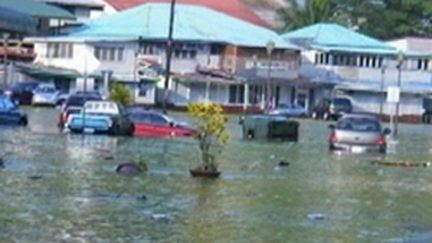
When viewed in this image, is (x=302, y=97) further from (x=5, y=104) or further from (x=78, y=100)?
(x=5, y=104)

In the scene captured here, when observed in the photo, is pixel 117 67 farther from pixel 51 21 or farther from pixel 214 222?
pixel 214 222

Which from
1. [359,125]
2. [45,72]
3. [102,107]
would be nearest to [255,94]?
[45,72]

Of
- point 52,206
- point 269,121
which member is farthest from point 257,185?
point 269,121

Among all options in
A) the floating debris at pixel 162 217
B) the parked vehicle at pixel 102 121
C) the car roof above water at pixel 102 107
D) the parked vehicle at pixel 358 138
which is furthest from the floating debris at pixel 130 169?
the car roof above water at pixel 102 107

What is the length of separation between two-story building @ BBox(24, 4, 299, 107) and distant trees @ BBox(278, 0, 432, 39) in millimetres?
23640

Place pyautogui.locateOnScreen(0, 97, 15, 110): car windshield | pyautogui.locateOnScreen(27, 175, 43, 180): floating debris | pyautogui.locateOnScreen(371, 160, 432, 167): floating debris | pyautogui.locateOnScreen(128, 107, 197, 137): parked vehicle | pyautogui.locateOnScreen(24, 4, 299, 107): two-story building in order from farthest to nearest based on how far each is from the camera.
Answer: pyautogui.locateOnScreen(24, 4, 299, 107): two-story building
pyautogui.locateOnScreen(0, 97, 15, 110): car windshield
pyautogui.locateOnScreen(128, 107, 197, 137): parked vehicle
pyautogui.locateOnScreen(371, 160, 432, 167): floating debris
pyautogui.locateOnScreen(27, 175, 43, 180): floating debris

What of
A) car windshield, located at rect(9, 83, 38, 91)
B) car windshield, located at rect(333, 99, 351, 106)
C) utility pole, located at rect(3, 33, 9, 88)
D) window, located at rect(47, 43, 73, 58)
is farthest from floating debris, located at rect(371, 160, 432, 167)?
window, located at rect(47, 43, 73, 58)

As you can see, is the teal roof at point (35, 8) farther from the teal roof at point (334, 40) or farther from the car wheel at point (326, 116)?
the car wheel at point (326, 116)

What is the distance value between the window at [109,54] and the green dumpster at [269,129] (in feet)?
166

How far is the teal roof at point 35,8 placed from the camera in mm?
116250

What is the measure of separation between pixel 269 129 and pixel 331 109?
1884 inches

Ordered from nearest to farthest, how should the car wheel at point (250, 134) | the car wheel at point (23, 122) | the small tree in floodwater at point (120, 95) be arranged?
1. the car wheel at point (23, 122)
2. the car wheel at point (250, 134)
3. the small tree in floodwater at point (120, 95)

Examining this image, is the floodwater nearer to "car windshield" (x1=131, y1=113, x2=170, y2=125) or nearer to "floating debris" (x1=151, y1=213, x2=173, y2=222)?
"floating debris" (x1=151, y1=213, x2=173, y2=222)

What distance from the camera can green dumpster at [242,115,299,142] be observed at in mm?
57562
